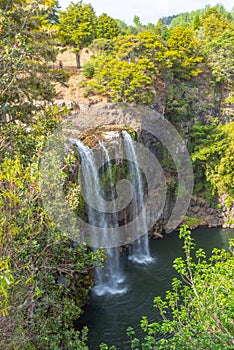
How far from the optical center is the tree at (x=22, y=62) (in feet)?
24.4

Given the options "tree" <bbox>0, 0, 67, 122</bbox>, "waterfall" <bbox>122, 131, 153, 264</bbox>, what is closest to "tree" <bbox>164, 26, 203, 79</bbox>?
"waterfall" <bbox>122, 131, 153, 264</bbox>

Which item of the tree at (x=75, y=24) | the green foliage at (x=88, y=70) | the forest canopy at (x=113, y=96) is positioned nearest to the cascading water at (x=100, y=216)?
the forest canopy at (x=113, y=96)

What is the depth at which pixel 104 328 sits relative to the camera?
12750 mm

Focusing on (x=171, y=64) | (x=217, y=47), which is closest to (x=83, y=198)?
(x=171, y=64)

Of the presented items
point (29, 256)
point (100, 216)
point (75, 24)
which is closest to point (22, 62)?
point (29, 256)

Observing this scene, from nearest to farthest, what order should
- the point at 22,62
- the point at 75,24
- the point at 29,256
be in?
the point at 29,256 → the point at 22,62 → the point at 75,24

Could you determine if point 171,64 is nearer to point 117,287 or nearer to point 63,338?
point 117,287

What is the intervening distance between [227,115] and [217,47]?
20.5ft

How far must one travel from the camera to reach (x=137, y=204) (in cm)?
1984

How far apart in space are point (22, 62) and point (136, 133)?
12.9 meters

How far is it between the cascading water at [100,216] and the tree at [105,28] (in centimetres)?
1476

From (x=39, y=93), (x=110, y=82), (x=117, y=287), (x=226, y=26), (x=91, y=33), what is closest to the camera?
(x=39, y=93)

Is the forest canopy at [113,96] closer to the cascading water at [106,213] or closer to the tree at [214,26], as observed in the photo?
the tree at [214,26]

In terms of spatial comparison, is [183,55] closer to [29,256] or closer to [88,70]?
[88,70]
